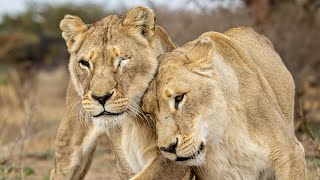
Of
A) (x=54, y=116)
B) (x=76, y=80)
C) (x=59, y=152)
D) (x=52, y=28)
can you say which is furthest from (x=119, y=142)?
(x=52, y=28)

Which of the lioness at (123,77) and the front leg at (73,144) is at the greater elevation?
the lioness at (123,77)

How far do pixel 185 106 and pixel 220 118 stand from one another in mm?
282

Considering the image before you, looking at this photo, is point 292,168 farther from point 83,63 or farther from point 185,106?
point 83,63

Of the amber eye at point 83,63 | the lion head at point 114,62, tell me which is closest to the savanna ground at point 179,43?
the lion head at point 114,62

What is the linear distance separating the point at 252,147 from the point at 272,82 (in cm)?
96

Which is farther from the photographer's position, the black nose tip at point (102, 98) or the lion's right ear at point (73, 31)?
the lion's right ear at point (73, 31)

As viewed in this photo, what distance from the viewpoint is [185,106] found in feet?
15.5

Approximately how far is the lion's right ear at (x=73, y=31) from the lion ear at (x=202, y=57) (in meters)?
0.80

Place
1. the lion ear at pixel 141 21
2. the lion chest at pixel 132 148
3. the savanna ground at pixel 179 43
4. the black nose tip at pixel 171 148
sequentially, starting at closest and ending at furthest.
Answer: the black nose tip at pixel 171 148 < the lion ear at pixel 141 21 < the lion chest at pixel 132 148 < the savanna ground at pixel 179 43

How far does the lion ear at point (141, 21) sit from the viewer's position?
5.20 meters

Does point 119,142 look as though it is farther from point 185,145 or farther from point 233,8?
point 233,8

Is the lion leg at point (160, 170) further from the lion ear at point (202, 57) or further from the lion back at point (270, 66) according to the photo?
the lion back at point (270, 66)

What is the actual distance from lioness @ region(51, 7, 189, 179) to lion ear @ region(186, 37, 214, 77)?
0.86 feet

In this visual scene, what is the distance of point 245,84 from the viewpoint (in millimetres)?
5125
